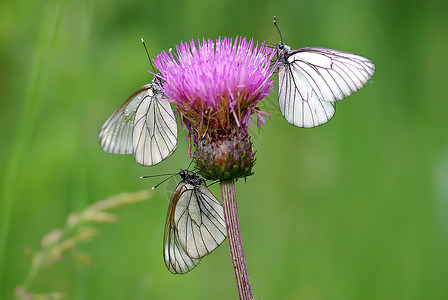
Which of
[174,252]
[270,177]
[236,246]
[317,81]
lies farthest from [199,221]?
[270,177]

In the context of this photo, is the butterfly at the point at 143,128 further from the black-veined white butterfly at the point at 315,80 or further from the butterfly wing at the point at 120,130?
the black-veined white butterfly at the point at 315,80

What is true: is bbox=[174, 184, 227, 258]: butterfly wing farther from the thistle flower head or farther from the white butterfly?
the thistle flower head

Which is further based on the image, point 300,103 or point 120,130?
point 120,130

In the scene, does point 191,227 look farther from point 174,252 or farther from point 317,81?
point 317,81

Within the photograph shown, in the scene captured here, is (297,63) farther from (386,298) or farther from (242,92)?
(386,298)

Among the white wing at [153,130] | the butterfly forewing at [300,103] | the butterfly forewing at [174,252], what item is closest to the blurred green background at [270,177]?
the white wing at [153,130]

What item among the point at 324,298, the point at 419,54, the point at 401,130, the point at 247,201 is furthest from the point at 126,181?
the point at 419,54
